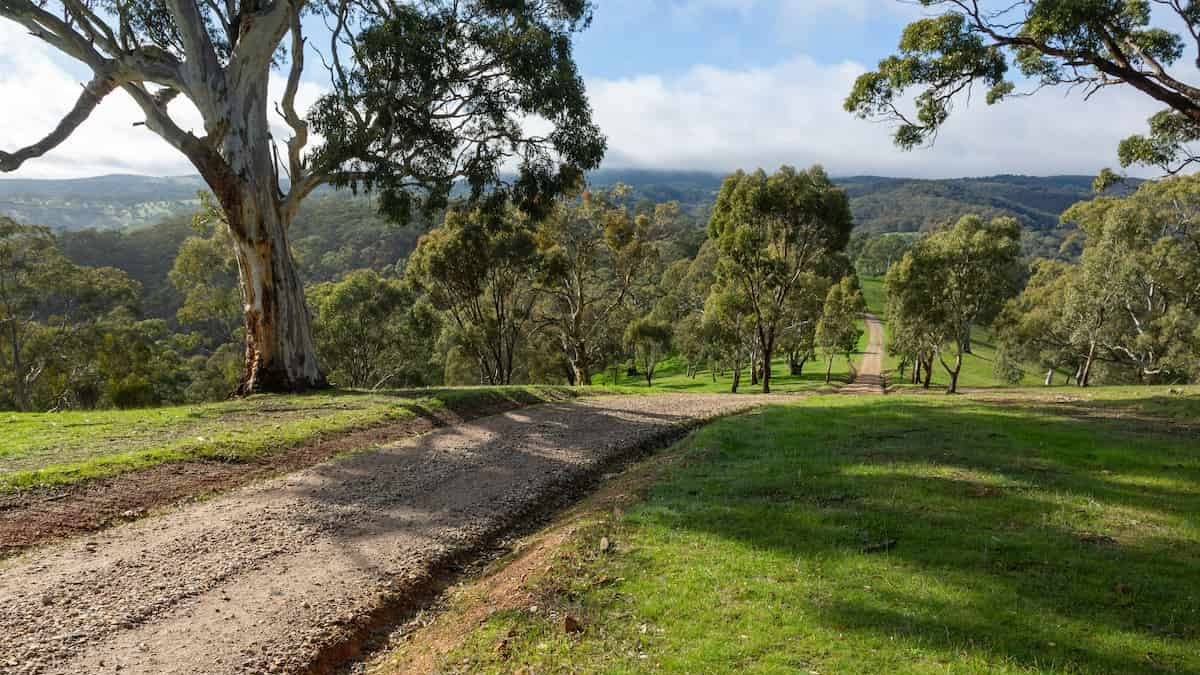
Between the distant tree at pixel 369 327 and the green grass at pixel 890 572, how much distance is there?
102ft

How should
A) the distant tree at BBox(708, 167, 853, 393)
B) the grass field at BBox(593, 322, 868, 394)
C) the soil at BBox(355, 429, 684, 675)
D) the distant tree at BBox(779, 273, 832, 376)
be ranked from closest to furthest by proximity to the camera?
the soil at BBox(355, 429, 684, 675)
the distant tree at BBox(708, 167, 853, 393)
the distant tree at BBox(779, 273, 832, 376)
the grass field at BBox(593, 322, 868, 394)

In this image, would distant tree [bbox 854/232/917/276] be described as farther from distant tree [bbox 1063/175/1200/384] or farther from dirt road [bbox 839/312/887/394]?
distant tree [bbox 1063/175/1200/384]

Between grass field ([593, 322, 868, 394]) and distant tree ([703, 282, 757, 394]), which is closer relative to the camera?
distant tree ([703, 282, 757, 394])

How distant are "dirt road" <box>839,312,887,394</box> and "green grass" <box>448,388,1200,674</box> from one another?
3115 cm

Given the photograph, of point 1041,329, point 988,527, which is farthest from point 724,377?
point 988,527

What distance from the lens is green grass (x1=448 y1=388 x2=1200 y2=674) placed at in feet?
14.8

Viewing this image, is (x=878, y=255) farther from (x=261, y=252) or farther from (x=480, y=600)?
(x=480, y=600)

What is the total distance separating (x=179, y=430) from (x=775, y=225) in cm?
2435

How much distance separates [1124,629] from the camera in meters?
4.65

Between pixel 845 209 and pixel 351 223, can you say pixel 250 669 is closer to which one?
pixel 845 209

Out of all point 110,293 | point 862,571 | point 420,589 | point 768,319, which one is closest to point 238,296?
point 110,293

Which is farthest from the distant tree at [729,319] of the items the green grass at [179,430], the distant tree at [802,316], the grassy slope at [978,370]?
the green grass at [179,430]

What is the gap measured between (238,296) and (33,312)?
9274 millimetres

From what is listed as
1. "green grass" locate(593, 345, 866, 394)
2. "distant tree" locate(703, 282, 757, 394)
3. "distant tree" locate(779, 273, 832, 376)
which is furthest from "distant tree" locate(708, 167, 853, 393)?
"green grass" locate(593, 345, 866, 394)
